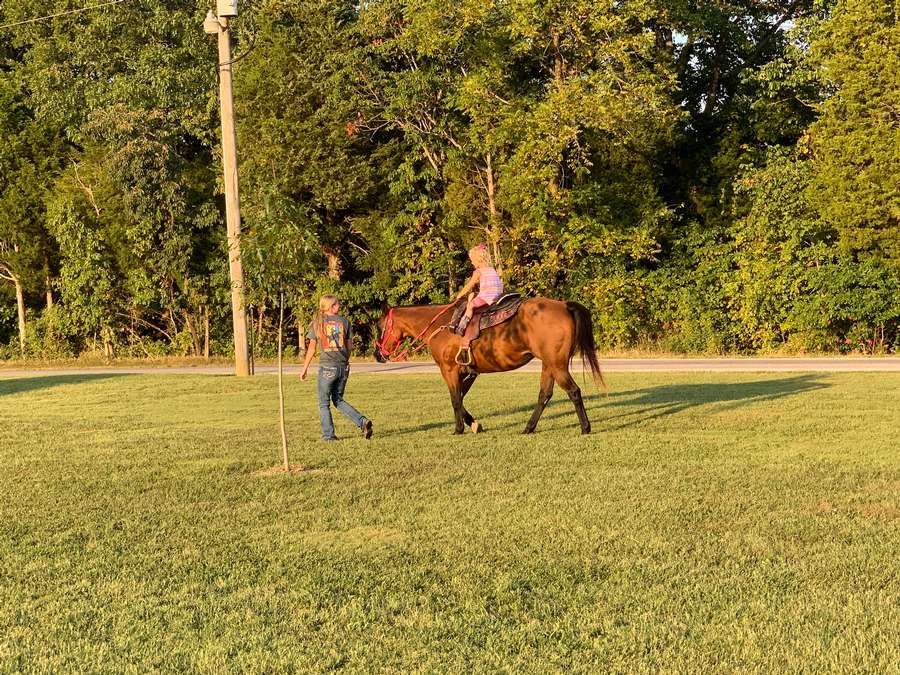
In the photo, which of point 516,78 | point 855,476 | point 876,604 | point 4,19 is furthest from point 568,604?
point 4,19

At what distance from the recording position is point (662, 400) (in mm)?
16781

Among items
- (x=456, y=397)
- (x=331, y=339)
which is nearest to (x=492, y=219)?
(x=456, y=397)

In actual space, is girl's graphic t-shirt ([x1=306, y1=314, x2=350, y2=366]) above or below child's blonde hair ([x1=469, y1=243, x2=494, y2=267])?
below

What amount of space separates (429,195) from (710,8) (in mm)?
10319

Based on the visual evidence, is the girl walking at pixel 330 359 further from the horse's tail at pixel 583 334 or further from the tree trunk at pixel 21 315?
the tree trunk at pixel 21 315

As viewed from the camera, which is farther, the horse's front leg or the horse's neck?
the horse's neck

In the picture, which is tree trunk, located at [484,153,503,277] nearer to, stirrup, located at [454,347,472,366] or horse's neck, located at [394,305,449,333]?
horse's neck, located at [394,305,449,333]

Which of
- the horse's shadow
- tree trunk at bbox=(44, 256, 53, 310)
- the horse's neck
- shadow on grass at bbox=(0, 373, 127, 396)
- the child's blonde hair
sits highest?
tree trunk at bbox=(44, 256, 53, 310)

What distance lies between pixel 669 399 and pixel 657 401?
356 mm

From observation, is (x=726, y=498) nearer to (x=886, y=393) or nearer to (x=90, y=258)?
(x=886, y=393)

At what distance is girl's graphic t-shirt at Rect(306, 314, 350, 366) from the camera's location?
12.9 metres

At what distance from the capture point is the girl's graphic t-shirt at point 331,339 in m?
12.9

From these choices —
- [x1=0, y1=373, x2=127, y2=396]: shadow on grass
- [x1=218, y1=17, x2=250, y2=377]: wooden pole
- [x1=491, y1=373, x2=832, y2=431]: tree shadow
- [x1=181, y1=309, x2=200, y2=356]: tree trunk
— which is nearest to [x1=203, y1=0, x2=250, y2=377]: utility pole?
[x1=218, y1=17, x2=250, y2=377]: wooden pole

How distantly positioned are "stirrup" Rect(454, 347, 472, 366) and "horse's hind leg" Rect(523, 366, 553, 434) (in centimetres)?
105
